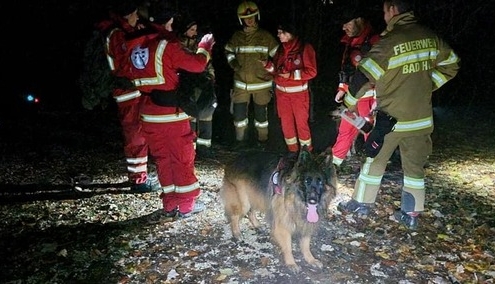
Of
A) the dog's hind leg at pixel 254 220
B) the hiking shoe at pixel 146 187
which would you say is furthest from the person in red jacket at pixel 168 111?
the hiking shoe at pixel 146 187

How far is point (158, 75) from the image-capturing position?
4.61m

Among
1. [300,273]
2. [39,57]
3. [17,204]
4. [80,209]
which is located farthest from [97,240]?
[39,57]

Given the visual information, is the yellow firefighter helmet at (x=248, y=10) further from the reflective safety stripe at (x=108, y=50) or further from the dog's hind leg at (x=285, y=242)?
the dog's hind leg at (x=285, y=242)

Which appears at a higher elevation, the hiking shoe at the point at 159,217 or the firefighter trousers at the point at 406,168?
the firefighter trousers at the point at 406,168

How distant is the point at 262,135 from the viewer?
8172 mm

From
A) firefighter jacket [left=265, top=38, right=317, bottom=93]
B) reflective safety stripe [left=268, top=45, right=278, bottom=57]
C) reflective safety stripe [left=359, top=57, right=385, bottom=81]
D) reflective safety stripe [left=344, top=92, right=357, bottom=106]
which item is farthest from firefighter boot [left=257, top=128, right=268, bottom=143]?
reflective safety stripe [left=359, top=57, right=385, bottom=81]

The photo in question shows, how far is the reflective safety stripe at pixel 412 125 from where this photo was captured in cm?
465

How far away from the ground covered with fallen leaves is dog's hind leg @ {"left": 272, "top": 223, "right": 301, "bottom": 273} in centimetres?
11

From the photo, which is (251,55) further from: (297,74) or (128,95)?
(128,95)

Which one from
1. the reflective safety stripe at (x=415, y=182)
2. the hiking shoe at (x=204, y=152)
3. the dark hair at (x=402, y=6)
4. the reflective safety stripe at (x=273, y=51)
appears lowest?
the hiking shoe at (x=204, y=152)

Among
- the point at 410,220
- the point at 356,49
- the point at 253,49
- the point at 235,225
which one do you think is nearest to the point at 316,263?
the point at 235,225

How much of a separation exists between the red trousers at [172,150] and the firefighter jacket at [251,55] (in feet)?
9.43

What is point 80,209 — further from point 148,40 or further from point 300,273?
point 300,273

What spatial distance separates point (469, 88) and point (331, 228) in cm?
1196
